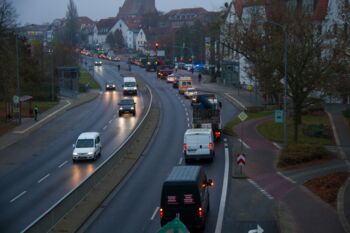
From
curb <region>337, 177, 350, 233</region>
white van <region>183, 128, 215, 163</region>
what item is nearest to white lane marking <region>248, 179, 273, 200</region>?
curb <region>337, 177, 350, 233</region>

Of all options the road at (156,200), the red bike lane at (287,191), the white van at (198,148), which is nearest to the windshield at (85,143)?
the road at (156,200)

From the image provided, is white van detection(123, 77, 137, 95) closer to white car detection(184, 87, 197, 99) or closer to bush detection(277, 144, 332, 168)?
white car detection(184, 87, 197, 99)

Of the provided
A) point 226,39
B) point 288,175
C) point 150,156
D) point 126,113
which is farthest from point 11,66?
point 288,175

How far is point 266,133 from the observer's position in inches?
1836

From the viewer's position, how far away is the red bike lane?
71.2 feet

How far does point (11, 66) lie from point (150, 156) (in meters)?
25.1

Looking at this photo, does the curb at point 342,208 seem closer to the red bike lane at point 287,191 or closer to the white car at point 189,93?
the red bike lane at point 287,191

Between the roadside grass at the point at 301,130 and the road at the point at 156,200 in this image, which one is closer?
the road at the point at 156,200

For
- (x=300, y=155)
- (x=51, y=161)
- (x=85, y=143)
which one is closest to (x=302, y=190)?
(x=300, y=155)

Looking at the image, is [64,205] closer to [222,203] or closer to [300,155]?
[222,203]

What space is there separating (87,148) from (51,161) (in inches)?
98.3

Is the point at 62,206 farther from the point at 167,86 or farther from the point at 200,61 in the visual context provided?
the point at 200,61

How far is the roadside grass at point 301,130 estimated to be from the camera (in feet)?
140

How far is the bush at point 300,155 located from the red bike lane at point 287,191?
0.77 metres
